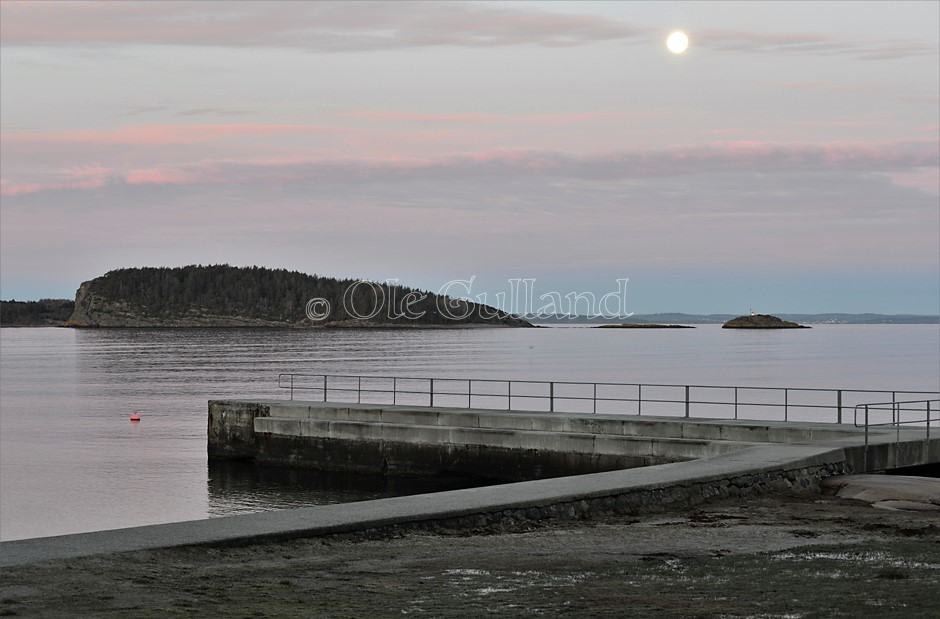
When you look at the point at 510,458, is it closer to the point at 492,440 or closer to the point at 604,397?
the point at 492,440

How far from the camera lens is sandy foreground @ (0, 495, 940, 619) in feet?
31.8

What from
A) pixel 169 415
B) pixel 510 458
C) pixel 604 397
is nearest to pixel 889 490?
pixel 510 458

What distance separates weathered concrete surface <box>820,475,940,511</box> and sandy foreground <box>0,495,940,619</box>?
2363mm

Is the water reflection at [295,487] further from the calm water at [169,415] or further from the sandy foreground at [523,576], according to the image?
the sandy foreground at [523,576]

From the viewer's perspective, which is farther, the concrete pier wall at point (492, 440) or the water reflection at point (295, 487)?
the water reflection at point (295, 487)

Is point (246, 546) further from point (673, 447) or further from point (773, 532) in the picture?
point (673, 447)

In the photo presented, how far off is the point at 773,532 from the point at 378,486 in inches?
770

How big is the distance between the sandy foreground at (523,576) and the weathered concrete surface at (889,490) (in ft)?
7.75

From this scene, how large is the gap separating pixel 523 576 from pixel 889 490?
30.5 feet

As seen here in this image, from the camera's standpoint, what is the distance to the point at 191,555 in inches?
482

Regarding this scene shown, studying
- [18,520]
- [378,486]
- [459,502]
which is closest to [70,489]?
[18,520]

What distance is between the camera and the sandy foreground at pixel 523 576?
9695mm

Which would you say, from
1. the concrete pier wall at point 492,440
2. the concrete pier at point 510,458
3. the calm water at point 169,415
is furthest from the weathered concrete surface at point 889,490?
the calm water at point 169,415

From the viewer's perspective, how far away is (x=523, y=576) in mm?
11250
